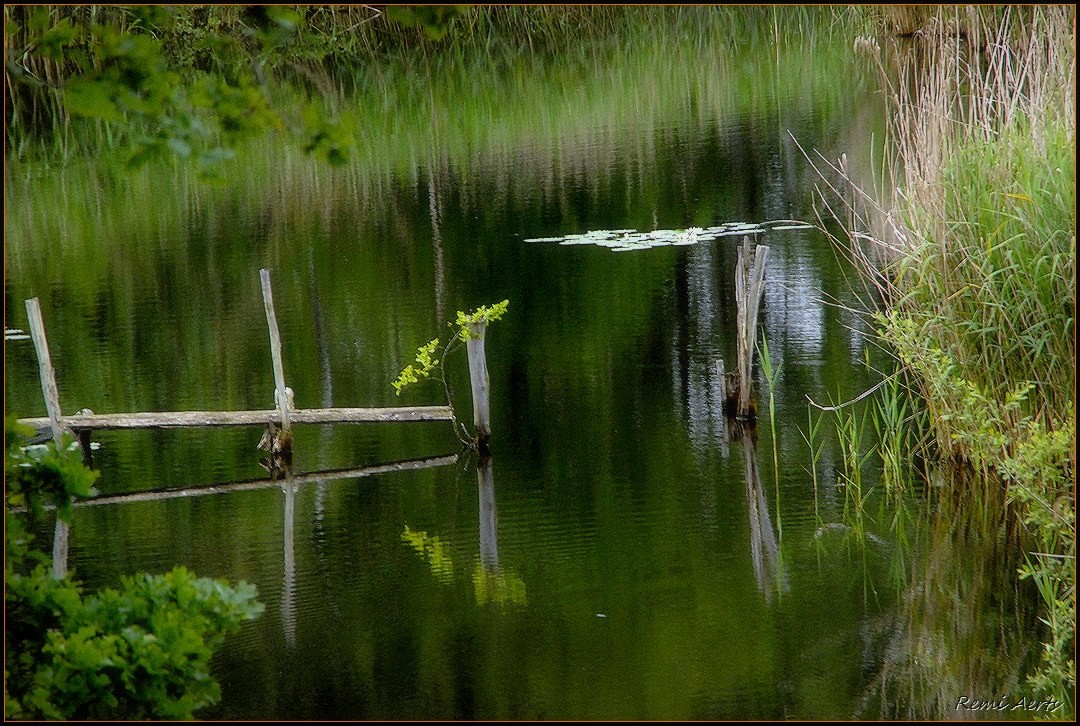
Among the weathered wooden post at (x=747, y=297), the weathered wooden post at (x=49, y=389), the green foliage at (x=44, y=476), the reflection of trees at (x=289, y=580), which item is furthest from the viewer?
the weathered wooden post at (x=747, y=297)

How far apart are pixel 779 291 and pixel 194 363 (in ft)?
16.8

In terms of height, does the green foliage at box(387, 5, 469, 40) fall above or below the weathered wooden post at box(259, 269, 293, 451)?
above

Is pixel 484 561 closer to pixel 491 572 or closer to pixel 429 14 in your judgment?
pixel 491 572

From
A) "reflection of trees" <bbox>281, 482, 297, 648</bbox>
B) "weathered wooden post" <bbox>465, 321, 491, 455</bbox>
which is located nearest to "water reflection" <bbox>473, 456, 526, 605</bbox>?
"weathered wooden post" <bbox>465, 321, 491, 455</bbox>

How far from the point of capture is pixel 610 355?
1061 cm

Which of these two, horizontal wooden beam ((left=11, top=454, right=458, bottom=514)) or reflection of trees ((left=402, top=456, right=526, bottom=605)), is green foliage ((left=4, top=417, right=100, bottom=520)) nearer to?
reflection of trees ((left=402, top=456, right=526, bottom=605))

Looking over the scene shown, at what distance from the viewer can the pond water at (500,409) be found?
18.7 ft

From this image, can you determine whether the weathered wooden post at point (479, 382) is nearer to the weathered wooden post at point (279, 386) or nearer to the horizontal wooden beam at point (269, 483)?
the horizontal wooden beam at point (269, 483)

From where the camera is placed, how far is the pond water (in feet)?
18.7

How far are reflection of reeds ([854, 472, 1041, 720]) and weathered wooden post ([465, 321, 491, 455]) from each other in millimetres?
2804
